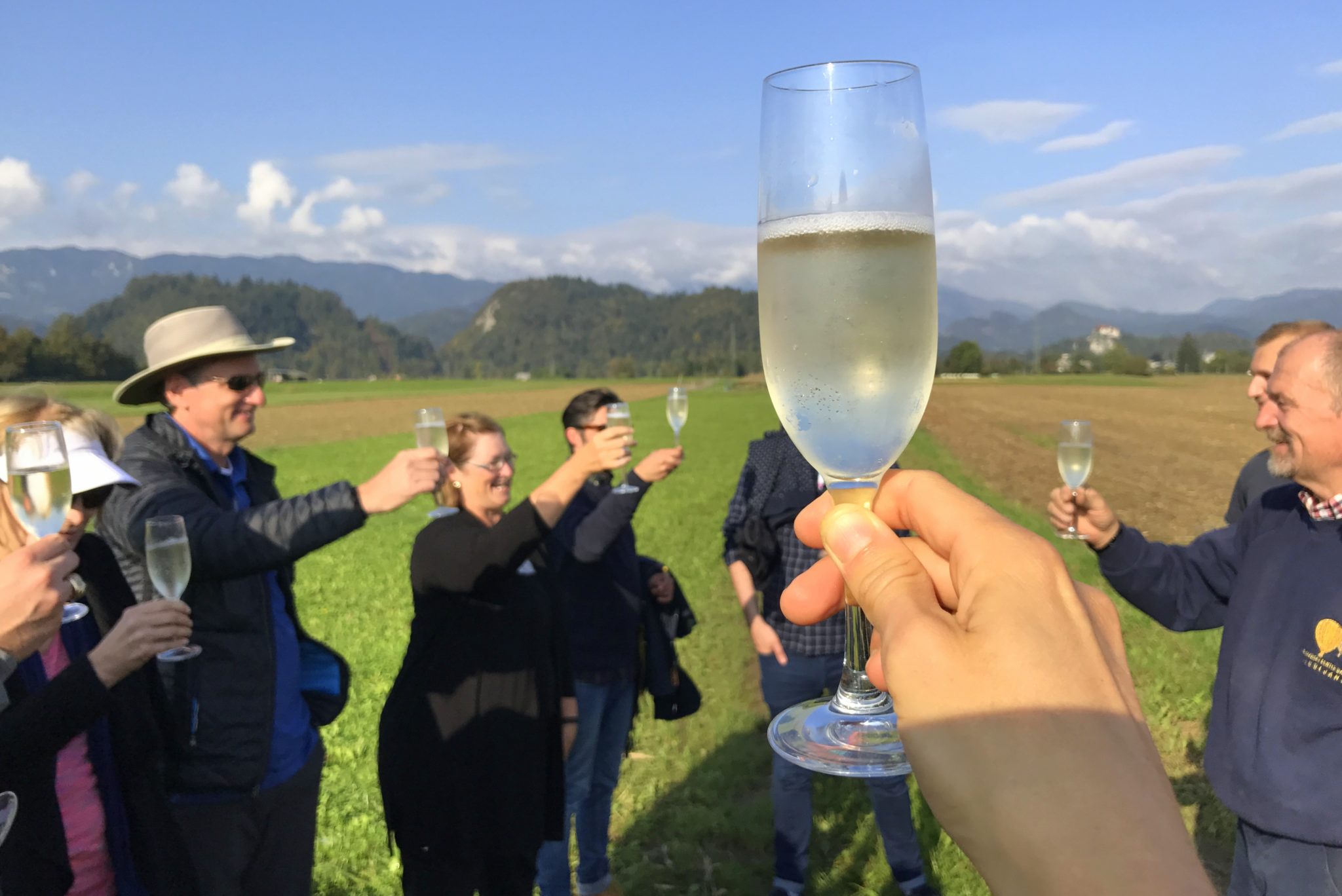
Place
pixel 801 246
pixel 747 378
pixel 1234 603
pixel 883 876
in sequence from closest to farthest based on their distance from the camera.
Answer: pixel 801 246
pixel 1234 603
pixel 883 876
pixel 747 378

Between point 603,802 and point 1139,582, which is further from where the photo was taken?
point 603,802

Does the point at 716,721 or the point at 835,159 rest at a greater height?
the point at 835,159

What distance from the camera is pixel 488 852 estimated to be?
3465 millimetres

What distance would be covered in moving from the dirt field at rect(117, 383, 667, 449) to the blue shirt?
27588mm

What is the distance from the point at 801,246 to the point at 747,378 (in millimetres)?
103907

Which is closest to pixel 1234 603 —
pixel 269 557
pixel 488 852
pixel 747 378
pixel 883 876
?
pixel 883 876

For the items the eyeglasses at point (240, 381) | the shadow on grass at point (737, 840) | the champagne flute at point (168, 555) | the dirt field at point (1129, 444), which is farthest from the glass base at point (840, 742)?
the dirt field at point (1129, 444)

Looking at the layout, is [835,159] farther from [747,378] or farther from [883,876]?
[747,378]

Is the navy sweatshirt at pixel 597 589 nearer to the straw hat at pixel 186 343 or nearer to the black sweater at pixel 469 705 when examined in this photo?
the black sweater at pixel 469 705

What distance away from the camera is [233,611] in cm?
323

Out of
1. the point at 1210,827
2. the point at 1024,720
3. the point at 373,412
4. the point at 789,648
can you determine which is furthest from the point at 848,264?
the point at 373,412

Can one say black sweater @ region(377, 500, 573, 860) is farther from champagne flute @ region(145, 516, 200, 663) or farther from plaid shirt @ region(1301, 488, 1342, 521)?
plaid shirt @ region(1301, 488, 1342, 521)

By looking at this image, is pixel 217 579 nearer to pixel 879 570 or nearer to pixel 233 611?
pixel 233 611

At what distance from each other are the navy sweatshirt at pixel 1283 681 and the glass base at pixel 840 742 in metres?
1.99
